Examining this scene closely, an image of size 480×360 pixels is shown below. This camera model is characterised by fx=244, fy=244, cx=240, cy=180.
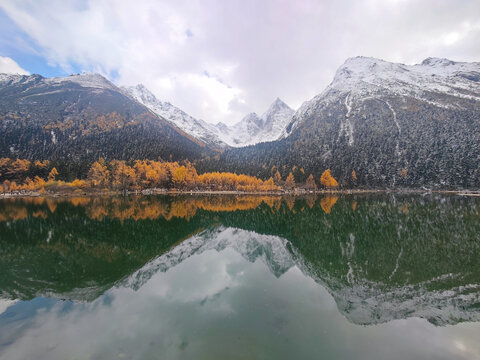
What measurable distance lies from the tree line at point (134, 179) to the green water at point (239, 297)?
93.4m

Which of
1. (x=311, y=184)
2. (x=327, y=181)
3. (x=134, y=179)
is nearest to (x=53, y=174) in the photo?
(x=134, y=179)

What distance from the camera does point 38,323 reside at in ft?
33.8

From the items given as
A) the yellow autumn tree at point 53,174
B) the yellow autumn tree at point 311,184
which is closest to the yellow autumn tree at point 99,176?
the yellow autumn tree at point 53,174

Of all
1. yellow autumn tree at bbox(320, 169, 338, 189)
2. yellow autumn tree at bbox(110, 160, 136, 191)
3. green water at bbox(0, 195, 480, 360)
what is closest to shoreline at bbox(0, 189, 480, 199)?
yellow autumn tree at bbox(110, 160, 136, 191)

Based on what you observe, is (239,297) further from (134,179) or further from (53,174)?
(53,174)

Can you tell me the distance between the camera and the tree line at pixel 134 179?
112 meters

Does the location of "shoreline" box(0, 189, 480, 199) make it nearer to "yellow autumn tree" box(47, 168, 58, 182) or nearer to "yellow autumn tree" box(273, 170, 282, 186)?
"yellow autumn tree" box(273, 170, 282, 186)

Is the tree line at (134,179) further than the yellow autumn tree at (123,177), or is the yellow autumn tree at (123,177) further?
the yellow autumn tree at (123,177)

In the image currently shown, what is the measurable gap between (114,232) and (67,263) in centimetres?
1172

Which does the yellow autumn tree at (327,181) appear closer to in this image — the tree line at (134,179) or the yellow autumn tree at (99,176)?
the tree line at (134,179)

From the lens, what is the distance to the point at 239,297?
13273mm

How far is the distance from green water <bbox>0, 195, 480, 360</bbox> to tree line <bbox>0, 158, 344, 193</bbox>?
93.4m

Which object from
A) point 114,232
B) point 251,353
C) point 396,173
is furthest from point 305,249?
point 396,173

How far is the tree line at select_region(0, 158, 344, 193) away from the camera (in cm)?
11219
